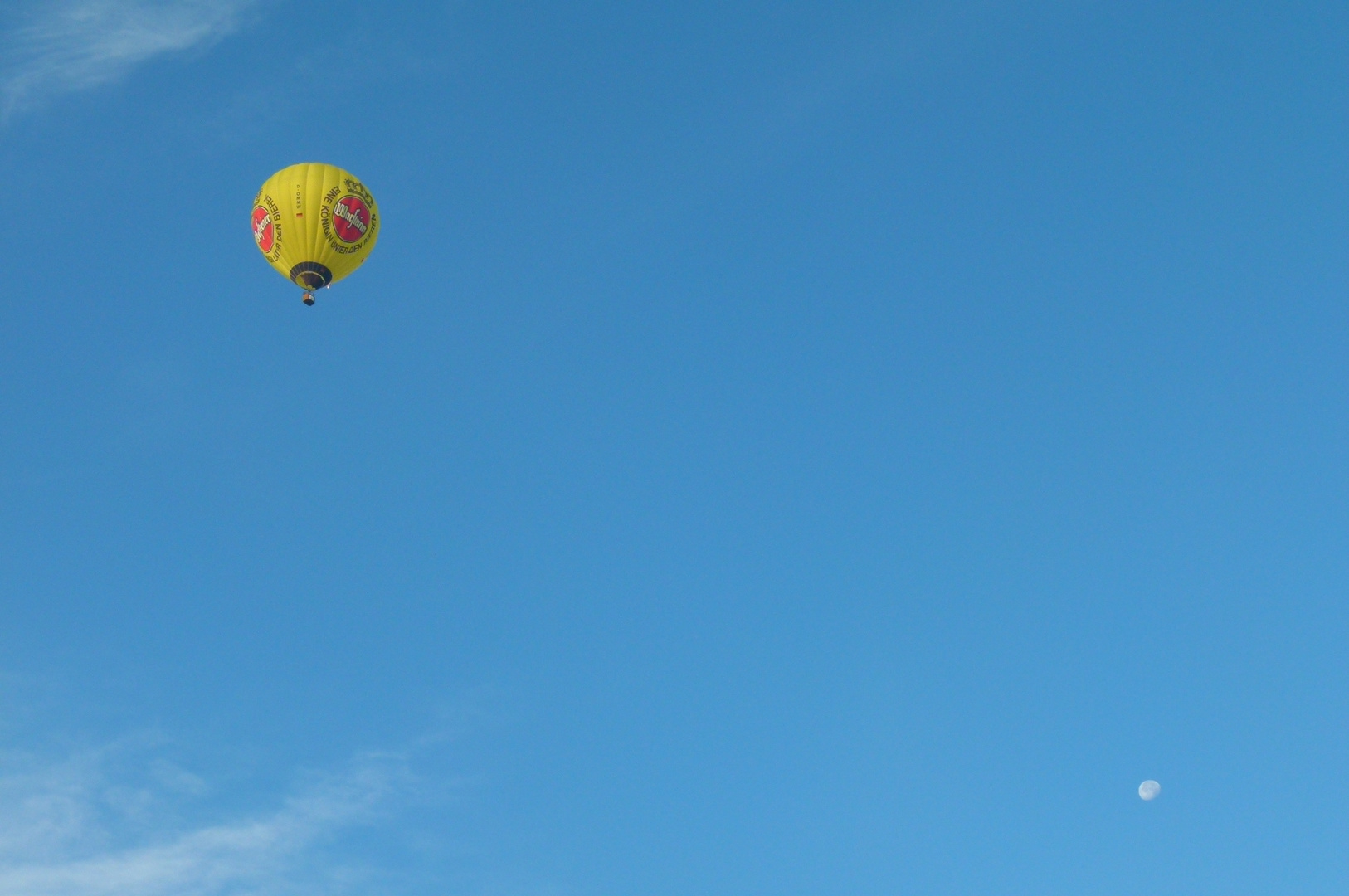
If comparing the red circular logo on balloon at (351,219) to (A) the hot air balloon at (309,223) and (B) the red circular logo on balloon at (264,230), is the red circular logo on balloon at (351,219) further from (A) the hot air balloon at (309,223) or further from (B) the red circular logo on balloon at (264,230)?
(B) the red circular logo on balloon at (264,230)

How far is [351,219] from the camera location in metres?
97.8

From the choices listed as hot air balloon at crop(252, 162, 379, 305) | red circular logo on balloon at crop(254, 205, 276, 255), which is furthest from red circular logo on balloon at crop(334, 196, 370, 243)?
red circular logo on balloon at crop(254, 205, 276, 255)

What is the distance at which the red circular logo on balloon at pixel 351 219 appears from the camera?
97.0 meters

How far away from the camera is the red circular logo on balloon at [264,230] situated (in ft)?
318

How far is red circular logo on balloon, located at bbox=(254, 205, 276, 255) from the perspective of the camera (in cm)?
9694

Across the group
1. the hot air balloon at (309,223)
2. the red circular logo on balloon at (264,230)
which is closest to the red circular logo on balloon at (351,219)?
the hot air balloon at (309,223)

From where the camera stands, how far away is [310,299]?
9725 cm

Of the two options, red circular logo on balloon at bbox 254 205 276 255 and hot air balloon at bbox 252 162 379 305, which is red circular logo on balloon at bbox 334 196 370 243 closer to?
hot air balloon at bbox 252 162 379 305

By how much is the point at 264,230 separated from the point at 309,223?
3.13 metres

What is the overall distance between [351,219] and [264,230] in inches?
186

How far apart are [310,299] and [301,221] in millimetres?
4237

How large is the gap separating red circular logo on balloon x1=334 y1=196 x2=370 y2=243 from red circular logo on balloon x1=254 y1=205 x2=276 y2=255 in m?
3.45

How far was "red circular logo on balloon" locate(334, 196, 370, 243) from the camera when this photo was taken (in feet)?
318

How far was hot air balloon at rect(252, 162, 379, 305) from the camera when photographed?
9625 cm
